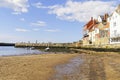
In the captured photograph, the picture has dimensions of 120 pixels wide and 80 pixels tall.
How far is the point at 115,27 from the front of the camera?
79.4m

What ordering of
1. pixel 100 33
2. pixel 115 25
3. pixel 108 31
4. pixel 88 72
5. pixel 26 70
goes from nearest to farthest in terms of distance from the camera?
pixel 88 72, pixel 26 70, pixel 115 25, pixel 108 31, pixel 100 33

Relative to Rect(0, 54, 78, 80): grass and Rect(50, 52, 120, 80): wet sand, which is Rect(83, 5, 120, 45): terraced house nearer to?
Rect(50, 52, 120, 80): wet sand

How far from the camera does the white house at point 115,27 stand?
→ 3039 inches

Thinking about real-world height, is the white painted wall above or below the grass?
above

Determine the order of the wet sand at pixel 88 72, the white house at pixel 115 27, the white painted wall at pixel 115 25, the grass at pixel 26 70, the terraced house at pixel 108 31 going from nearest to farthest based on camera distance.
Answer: the wet sand at pixel 88 72, the grass at pixel 26 70, the white house at pixel 115 27, the white painted wall at pixel 115 25, the terraced house at pixel 108 31

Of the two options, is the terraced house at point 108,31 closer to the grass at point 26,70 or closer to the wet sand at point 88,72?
the wet sand at point 88,72

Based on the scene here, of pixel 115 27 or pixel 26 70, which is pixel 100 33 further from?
pixel 26 70

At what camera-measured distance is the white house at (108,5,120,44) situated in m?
77.2

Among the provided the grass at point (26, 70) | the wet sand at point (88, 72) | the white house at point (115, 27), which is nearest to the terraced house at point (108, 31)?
the white house at point (115, 27)

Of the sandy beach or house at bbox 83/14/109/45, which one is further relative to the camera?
house at bbox 83/14/109/45

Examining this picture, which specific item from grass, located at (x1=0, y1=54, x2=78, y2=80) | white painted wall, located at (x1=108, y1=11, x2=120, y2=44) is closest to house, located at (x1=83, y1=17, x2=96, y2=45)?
white painted wall, located at (x1=108, y1=11, x2=120, y2=44)

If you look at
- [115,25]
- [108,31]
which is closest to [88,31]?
[108,31]

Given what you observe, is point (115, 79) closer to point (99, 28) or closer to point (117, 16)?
point (117, 16)

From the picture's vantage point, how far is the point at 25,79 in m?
17.0
